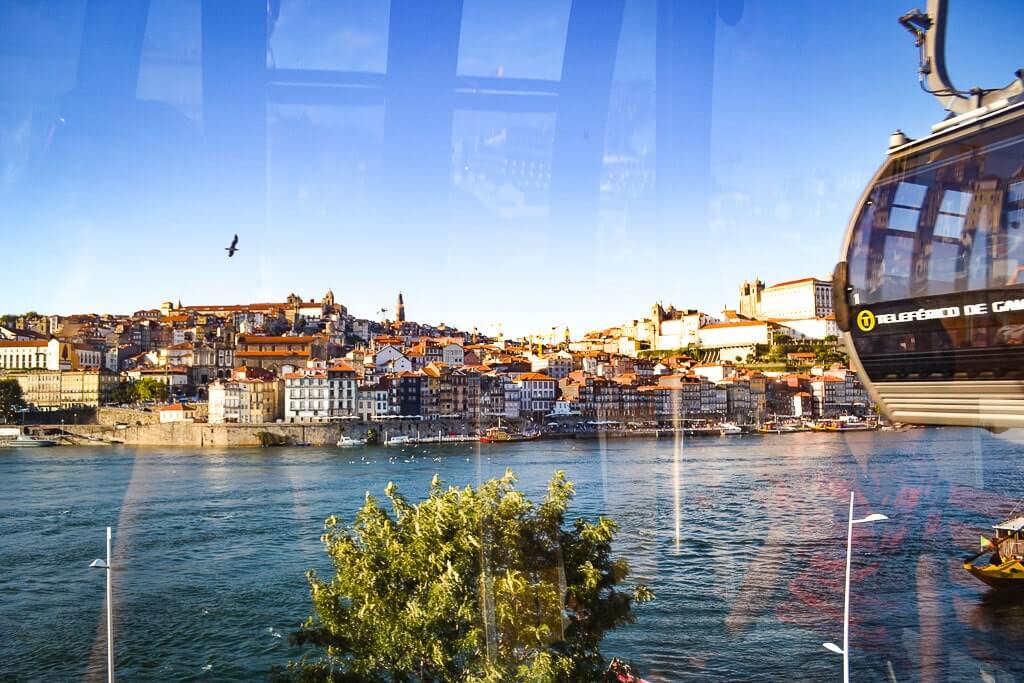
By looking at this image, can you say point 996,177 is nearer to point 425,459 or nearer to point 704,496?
point 704,496

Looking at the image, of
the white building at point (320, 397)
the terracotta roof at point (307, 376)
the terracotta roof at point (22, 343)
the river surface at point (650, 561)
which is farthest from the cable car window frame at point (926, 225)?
the terracotta roof at point (22, 343)

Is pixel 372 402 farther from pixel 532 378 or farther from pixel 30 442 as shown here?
pixel 30 442

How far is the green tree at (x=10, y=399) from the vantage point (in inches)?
875

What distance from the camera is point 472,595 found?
8.08ft

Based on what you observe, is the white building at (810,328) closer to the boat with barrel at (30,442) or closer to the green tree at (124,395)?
the green tree at (124,395)

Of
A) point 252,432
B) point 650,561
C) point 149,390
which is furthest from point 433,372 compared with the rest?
point 650,561

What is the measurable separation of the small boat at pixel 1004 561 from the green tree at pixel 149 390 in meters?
22.9

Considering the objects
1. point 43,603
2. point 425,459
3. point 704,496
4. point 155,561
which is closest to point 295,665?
point 43,603

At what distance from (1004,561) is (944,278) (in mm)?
5436

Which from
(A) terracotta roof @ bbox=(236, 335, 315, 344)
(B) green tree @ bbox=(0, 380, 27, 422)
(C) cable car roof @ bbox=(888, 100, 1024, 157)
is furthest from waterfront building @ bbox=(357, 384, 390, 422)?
(C) cable car roof @ bbox=(888, 100, 1024, 157)

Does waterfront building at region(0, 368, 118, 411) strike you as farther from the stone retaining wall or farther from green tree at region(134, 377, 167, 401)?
the stone retaining wall

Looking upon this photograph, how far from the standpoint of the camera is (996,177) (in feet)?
4.10

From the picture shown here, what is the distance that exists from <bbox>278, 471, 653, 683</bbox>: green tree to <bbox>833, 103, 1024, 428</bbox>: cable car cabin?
52.3 inches

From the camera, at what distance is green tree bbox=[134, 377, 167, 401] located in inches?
952
